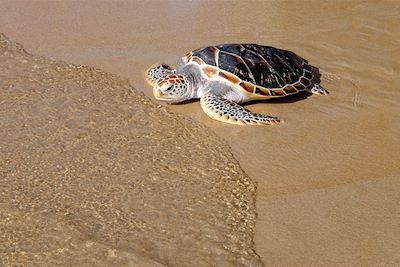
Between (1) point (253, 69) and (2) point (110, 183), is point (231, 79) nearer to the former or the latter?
(1) point (253, 69)

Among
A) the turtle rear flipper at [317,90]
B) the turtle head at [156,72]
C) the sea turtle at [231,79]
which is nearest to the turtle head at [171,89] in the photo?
the sea turtle at [231,79]

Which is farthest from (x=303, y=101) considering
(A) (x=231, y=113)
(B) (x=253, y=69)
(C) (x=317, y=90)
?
(A) (x=231, y=113)

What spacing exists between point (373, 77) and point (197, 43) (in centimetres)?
228

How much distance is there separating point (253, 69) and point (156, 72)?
3.63ft

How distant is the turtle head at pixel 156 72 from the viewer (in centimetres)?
640

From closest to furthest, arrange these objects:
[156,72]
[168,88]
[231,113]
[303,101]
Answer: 1. [231,113]
2. [168,88]
3. [303,101]
4. [156,72]

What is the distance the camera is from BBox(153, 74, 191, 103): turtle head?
5.98 metres

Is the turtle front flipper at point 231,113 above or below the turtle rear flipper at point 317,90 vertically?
above

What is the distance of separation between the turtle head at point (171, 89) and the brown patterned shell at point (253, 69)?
32cm

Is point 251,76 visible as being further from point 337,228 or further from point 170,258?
point 170,258

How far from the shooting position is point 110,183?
4.56m

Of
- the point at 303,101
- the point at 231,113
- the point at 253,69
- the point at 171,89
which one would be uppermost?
the point at 253,69

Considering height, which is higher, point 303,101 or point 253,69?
point 253,69

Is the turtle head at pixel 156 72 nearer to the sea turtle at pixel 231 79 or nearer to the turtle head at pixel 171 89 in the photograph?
the sea turtle at pixel 231 79
